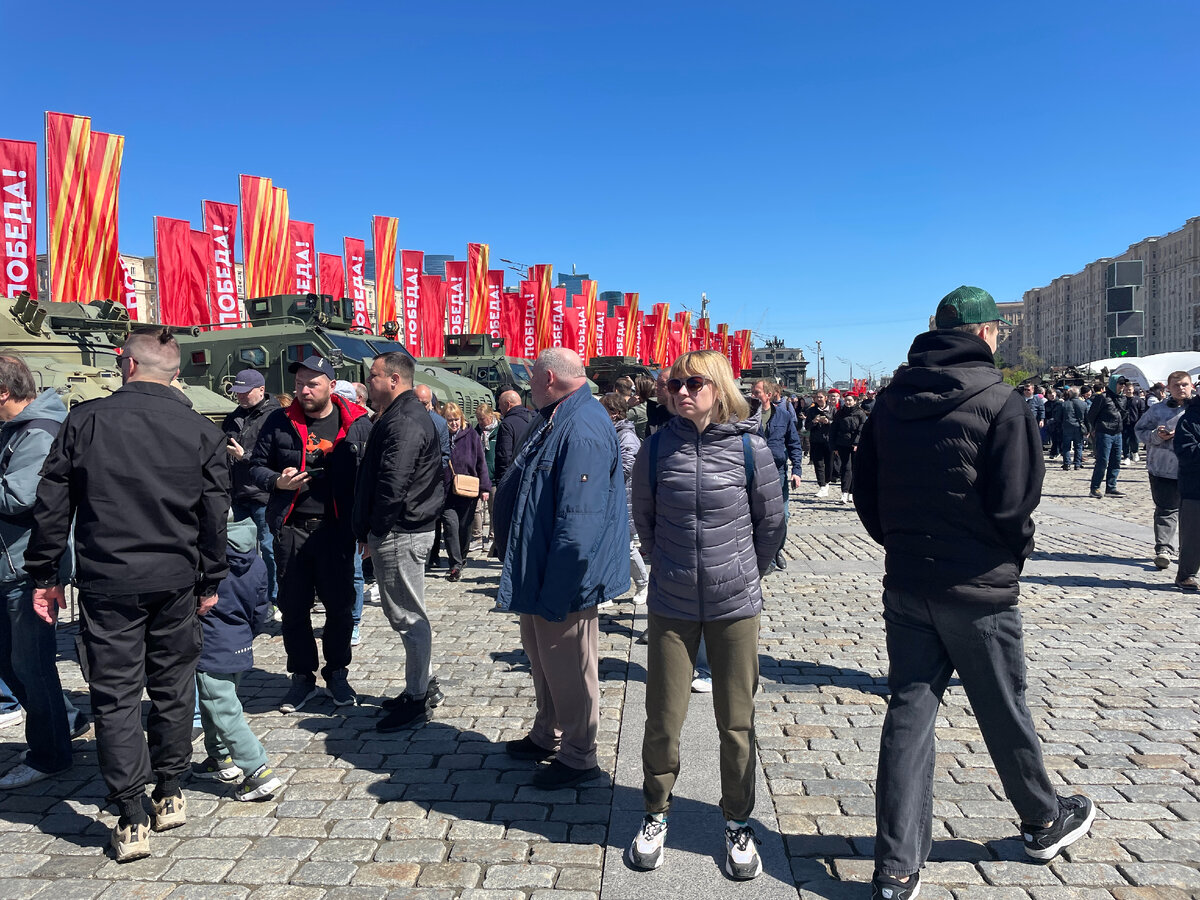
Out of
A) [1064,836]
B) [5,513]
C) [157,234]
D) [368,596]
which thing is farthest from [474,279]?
[1064,836]

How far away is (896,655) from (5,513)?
4009 mm

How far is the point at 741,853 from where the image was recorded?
319cm

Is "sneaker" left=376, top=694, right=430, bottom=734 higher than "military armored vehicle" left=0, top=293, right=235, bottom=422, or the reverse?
"military armored vehicle" left=0, top=293, right=235, bottom=422

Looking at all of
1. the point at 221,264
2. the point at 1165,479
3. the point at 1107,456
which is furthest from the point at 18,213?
the point at 1107,456

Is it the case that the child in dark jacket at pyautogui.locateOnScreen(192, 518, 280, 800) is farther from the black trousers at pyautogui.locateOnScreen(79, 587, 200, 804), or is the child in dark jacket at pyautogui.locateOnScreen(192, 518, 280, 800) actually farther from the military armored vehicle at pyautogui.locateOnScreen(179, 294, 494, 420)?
the military armored vehicle at pyautogui.locateOnScreen(179, 294, 494, 420)

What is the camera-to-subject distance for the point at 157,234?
17.1 meters

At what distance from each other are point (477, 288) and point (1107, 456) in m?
18.2

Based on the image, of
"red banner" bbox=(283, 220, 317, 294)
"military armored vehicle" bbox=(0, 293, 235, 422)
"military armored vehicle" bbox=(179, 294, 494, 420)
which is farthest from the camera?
"red banner" bbox=(283, 220, 317, 294)

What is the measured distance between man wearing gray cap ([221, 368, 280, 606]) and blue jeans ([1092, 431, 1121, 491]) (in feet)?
48.6

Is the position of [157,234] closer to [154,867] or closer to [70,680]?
[70,680]

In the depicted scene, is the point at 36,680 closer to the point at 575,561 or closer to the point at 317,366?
the point at 317,366

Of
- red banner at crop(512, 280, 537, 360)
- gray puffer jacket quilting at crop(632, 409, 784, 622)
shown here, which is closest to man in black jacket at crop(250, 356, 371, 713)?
gray puffer jacket quilting at crop(632, 409, 784, 622)

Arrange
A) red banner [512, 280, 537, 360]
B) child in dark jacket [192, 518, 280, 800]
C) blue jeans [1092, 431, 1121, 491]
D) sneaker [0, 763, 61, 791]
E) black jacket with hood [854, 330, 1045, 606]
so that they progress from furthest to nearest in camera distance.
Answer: red banner [512, 280, 537, 360], blue jeans [1092, 431, 1121, 491], sneaker [0, 763, 61, 791], child in dark jacket [192, 518, 280, 800], black jacket with hood [854, 330, 1045, 606]

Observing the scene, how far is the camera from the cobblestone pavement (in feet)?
10.5
